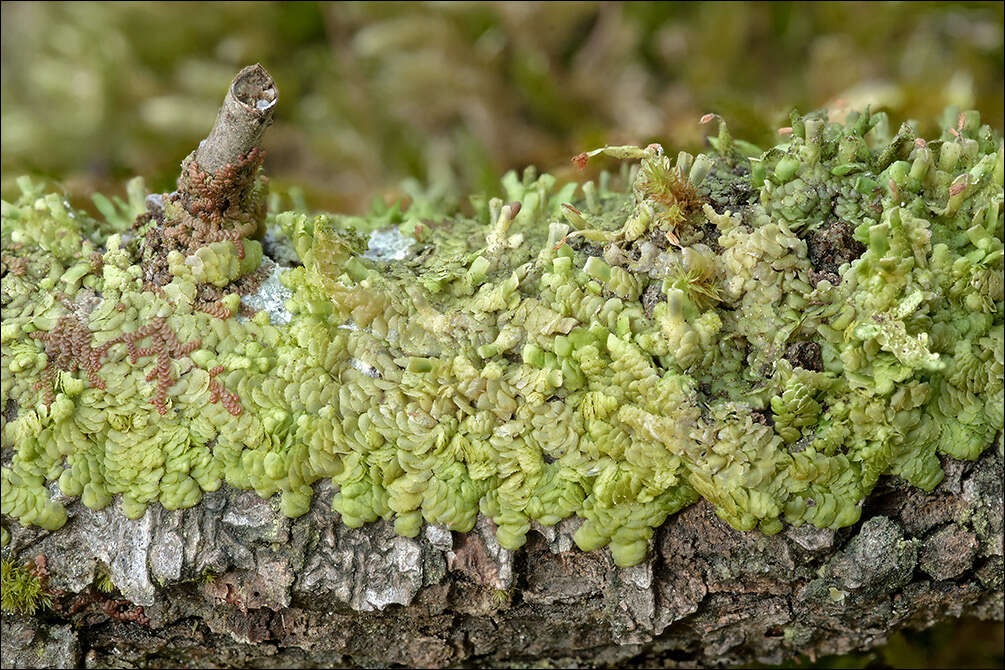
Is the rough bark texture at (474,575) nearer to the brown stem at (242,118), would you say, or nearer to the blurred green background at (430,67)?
the brown stem at (242,118)

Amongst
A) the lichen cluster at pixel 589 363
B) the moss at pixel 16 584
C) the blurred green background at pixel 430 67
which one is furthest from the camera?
the blurred green background at pixel 430 67

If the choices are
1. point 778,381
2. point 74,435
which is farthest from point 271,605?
point 778,381

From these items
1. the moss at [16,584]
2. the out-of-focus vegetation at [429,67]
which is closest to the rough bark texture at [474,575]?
the moss at [16,584]

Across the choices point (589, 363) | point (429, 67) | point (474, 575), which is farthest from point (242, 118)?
point (429, 67)

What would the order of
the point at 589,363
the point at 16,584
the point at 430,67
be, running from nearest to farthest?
the point at 589,363 < the point at 16,584 < the point at 430,67

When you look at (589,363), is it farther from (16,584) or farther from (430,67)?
(430,67)
